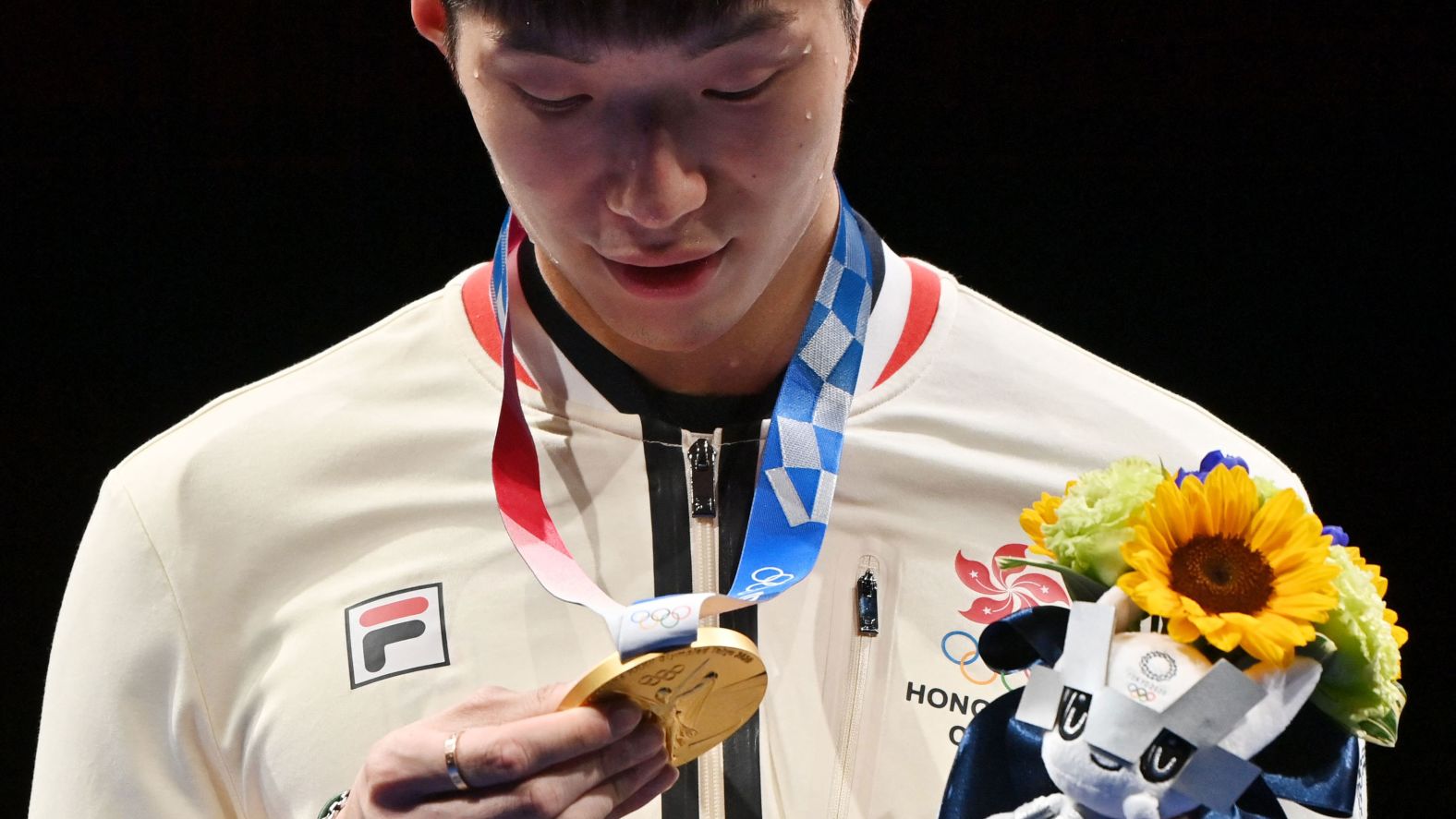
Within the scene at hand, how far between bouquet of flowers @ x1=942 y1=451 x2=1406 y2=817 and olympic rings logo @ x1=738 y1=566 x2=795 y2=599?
0.29 m

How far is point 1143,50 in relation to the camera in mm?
2131

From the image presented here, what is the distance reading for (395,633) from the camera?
154 centimetres

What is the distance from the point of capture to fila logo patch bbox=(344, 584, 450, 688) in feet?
5.03

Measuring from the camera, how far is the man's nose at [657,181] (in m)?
1.31

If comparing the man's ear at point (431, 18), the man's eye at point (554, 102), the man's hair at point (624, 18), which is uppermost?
the man's ear at point (431, 18)

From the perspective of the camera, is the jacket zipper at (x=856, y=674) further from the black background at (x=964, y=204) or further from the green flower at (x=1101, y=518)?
the black background at (x=964, y=204)

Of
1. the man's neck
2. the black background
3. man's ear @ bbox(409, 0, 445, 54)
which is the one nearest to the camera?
man's ear @ bbox(409, 0, 445, 54)

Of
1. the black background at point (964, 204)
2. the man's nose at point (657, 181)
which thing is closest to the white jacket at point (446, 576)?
the man's nose at point (657, 181)

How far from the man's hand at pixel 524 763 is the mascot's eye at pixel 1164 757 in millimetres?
345

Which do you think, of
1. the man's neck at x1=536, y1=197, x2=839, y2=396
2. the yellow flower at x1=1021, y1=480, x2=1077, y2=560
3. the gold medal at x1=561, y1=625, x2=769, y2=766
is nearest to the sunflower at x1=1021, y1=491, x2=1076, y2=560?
the yellow flower at x1=1021, y1=480, x2=1077, y2=560

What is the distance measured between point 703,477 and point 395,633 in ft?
1.06

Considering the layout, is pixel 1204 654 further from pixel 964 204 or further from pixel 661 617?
pixel 964 204

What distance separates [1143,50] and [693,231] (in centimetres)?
101

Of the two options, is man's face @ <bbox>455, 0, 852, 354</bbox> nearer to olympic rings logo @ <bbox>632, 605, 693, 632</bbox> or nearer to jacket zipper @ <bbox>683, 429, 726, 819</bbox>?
jacket zipper @ <bbox>683, 429, 726, 819</bbox>
